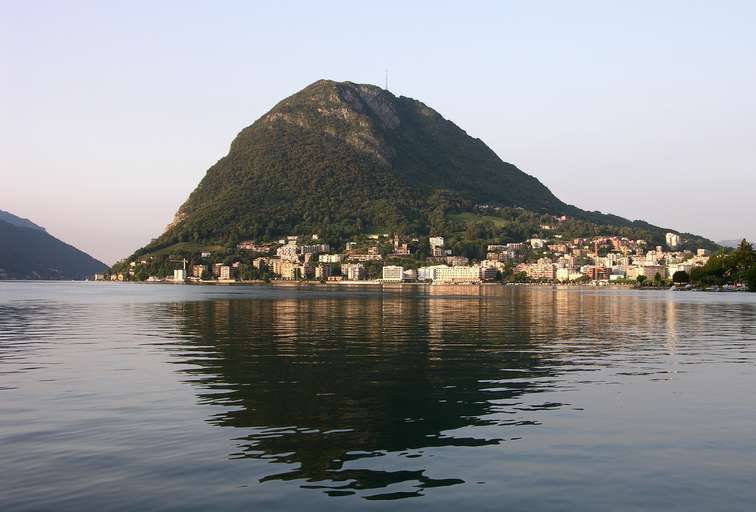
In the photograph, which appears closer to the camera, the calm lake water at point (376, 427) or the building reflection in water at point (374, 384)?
the calm lake water at point (376, 427)

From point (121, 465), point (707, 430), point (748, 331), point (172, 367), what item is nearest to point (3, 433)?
point (121, 465)

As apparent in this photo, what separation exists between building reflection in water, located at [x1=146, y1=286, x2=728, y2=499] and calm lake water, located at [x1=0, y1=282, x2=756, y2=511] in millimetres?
140

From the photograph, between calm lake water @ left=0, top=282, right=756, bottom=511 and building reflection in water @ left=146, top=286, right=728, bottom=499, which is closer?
calm lake water @ left=0, top=282, right=756, bottom=511

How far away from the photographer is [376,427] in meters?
24.0

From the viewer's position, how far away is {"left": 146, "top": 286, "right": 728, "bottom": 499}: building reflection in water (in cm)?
2056

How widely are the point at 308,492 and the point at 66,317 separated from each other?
79571mm

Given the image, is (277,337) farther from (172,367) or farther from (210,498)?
(210,498)

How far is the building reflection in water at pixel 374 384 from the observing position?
20562 mm

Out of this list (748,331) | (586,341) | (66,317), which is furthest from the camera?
(66,317)

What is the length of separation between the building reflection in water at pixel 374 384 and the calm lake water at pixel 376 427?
14 cm

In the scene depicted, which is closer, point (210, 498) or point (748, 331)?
point (210, 498)

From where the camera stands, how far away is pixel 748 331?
68812mm

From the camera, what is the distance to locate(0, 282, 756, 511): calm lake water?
16969mm

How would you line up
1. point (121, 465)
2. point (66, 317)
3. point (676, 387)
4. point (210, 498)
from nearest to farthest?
point (210, 498) < point (121, 465) < point (676, 387) < point (66, 317)
